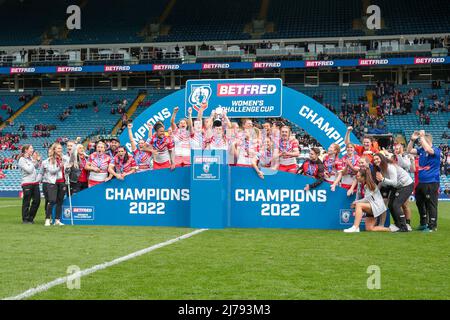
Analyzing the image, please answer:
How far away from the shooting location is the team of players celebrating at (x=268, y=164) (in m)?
12.6

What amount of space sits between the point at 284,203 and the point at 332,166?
49.2 inches

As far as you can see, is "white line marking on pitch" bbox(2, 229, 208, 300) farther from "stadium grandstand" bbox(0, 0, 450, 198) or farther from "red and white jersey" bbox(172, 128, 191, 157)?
"stadium grandstand" bbox(0, 0, 450, 198)

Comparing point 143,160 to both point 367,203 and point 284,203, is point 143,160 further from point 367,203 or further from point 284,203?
point 367,203

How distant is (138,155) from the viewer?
49.1ft

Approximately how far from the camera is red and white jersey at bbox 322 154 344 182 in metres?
13.4

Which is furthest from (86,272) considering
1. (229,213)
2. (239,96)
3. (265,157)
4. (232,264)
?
(239,96)

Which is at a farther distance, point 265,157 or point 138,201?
point 265,157

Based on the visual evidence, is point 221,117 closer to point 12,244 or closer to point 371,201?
point 371,201

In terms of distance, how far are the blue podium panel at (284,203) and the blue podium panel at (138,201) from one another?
3.54 ft

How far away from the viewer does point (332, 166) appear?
1352cm

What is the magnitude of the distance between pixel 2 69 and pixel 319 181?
40585 mm

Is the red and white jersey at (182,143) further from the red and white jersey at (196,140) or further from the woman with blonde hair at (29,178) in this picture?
the woman with blonde hair at (29,178)

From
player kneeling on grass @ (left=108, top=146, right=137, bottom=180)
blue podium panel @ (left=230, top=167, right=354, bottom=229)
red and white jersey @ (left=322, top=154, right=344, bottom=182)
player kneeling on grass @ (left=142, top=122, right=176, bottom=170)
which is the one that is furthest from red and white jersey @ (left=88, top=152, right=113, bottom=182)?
red and white jersey @ (left=322, top=154, right=344, bottom=182)
